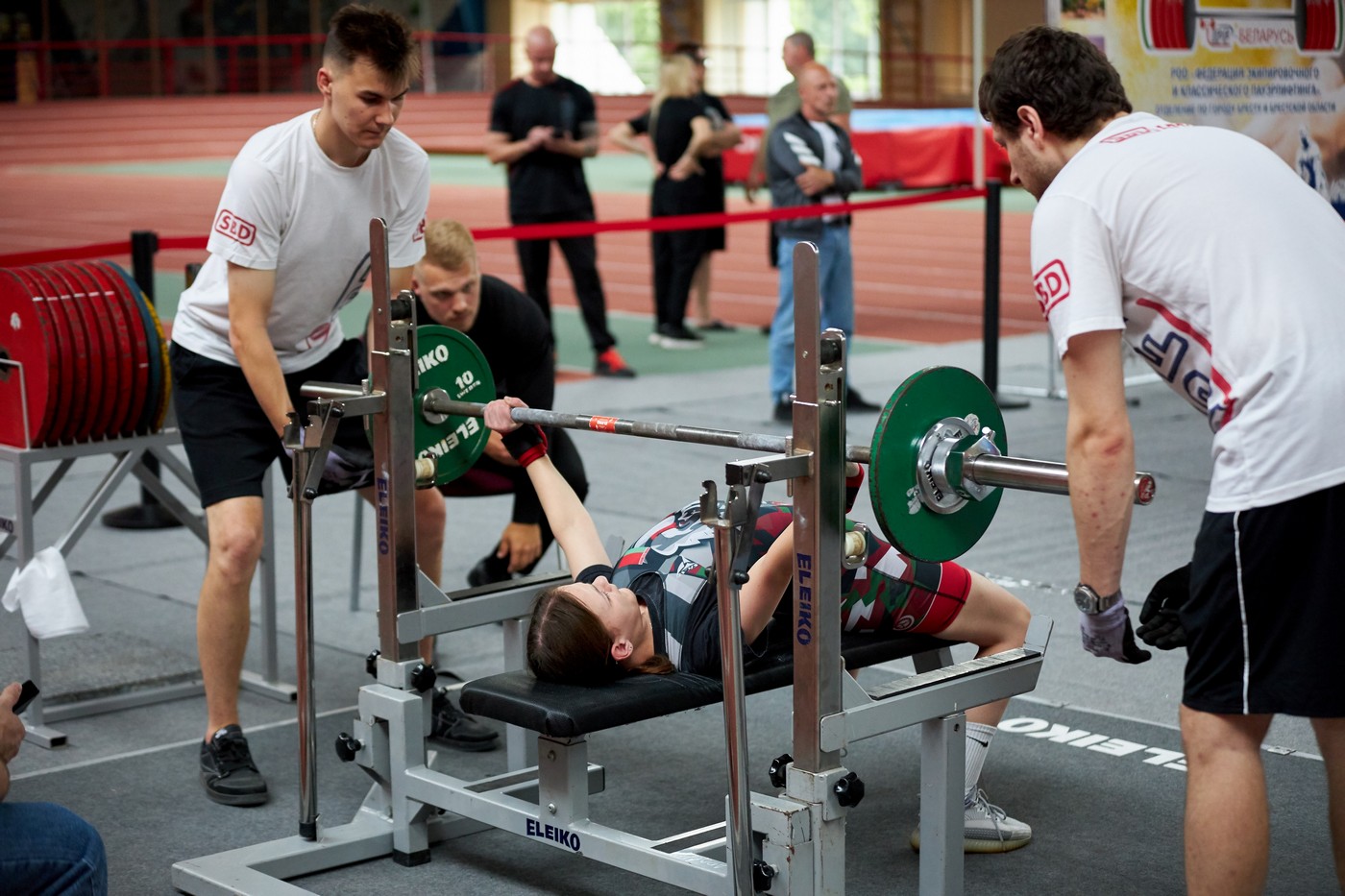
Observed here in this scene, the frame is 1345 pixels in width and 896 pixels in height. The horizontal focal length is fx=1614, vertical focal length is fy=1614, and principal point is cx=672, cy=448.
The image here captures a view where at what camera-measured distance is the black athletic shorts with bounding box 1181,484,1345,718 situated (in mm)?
2383

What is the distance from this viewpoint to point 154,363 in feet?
14.1

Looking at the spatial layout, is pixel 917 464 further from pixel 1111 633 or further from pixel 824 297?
pixel 824 297

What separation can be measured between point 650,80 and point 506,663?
3098 centimetres

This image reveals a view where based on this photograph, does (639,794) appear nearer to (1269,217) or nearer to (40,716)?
(40,716)

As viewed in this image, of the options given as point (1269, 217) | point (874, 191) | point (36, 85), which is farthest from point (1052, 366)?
point (36, 85)

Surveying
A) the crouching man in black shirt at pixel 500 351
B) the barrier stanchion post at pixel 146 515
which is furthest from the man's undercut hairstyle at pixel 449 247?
the barrier stanchion post at pixel 146 515

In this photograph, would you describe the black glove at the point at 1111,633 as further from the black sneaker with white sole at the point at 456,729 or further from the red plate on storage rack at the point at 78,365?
the red plate on storage rack at the point at 78,365

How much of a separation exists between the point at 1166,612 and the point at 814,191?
5287mm

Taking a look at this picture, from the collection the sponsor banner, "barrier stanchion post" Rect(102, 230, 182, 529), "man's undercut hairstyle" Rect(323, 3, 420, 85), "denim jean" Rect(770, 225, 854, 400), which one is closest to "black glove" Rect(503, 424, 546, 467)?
"man's undercut hairstyle" Rect(323, 3, 420, 85)

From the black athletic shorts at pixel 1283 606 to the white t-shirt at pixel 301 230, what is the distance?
2161 millimetres

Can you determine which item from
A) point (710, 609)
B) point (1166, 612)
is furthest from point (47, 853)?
point (1166, 612)

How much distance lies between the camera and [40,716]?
13.4ft

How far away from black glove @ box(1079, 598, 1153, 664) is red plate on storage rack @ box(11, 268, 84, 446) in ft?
8.85

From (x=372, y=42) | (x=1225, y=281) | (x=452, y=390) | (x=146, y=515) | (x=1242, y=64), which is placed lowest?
(x=146, y=515)
